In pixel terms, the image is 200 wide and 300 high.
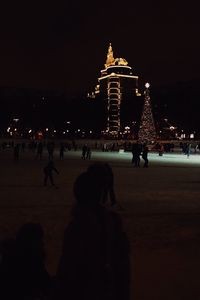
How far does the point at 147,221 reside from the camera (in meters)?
9.99

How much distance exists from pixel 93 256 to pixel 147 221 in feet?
23.7

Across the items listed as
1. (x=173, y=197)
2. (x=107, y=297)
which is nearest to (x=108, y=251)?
(x=107, y=297)

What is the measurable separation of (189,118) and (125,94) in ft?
234

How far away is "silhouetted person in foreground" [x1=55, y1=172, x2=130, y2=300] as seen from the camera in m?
2.83

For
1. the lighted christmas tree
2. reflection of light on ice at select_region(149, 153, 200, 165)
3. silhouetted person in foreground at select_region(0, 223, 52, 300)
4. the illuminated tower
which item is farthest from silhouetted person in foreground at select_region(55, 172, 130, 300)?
the illuminated tower

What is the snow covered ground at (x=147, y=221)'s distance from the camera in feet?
19.4

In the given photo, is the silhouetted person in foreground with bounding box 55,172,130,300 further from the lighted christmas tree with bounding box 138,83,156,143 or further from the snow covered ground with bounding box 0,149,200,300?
the lighted christmas tree with bounding box 138,83,156,143

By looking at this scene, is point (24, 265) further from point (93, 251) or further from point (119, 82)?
point (119, 82)

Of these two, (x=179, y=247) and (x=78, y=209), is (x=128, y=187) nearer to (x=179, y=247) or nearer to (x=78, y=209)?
(x=179, y=247)

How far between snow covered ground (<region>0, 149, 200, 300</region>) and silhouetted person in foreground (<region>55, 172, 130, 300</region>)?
7.95ft

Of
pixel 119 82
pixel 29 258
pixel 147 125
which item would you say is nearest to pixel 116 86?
pixel 119 82

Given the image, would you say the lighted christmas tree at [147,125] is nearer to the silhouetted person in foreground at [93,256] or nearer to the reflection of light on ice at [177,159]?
the reflection of light on ice at [177,159]

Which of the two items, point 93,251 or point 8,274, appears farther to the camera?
point 8,274

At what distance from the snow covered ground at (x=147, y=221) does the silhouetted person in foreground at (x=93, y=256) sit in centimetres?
242
